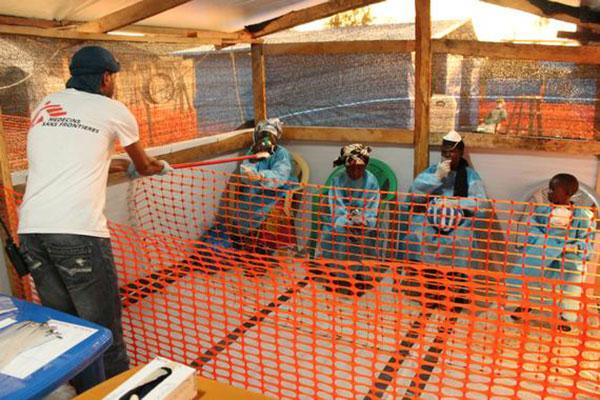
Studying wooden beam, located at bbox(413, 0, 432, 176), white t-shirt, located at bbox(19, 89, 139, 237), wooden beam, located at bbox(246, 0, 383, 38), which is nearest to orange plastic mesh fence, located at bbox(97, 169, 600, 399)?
wooden beam, located at bbox(413, 0, 432, 176)

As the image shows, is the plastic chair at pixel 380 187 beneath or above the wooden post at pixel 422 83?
beneath

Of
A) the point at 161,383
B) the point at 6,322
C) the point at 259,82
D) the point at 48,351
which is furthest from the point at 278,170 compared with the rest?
the point at 161,383

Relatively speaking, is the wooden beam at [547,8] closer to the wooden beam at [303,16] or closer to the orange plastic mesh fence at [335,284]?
the wooden beam at [303,16]

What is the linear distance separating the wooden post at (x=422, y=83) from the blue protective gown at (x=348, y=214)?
1.40ft

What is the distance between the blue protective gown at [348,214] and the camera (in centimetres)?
368

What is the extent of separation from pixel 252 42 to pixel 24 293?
2.83 m

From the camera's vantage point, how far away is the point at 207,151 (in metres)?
4.20

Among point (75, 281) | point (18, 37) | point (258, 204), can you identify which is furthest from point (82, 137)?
point (258, 204)

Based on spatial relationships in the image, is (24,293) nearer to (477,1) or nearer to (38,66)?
(38,66)

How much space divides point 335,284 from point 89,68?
2271 mm

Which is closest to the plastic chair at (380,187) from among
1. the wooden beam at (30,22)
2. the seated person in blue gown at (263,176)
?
the seated person in blue gown at (263,176)

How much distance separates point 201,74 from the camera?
4.27 metres

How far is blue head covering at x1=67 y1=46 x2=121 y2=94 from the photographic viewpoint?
2020mm

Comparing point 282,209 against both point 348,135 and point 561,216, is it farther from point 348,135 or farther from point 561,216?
point 561,216
